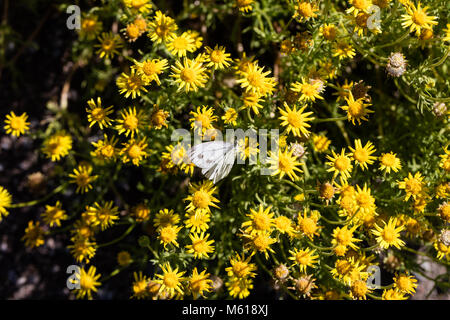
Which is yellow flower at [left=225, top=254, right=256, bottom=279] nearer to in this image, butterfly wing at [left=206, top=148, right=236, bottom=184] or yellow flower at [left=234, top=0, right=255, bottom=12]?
butterfly wing at [left=206, top=148, right=236, bottom=184]

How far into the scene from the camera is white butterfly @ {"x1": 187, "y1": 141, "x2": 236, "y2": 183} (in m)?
2.48

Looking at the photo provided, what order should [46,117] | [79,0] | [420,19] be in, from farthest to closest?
[46,117], [79,0], [420,19]

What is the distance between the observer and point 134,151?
8.49 ft

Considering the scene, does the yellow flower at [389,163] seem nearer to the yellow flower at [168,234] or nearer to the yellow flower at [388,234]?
the yellow flower at [388,234]

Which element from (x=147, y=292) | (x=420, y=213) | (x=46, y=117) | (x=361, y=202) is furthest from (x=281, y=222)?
(x=46, y=117)

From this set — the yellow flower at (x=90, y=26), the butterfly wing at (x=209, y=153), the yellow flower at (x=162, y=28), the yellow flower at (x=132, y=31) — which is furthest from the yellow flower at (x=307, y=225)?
the yellow flower at (x=90, y=26)

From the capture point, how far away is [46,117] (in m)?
3.89

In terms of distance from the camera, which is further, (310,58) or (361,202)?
(310,58)

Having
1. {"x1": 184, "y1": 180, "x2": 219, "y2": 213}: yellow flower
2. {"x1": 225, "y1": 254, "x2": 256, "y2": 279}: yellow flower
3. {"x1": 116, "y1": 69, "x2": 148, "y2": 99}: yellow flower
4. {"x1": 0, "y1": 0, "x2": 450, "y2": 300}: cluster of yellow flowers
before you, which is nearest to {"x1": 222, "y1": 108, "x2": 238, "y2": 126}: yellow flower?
{"x1": 0, "y1": 0, "x2": 450, "y2": 300}: cluster of yellow flowers

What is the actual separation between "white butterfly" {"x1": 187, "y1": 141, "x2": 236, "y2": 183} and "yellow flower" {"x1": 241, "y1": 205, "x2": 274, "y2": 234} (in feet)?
1.07

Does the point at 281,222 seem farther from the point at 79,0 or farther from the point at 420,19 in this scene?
the point at 79,0

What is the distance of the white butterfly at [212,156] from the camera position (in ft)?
8.15
